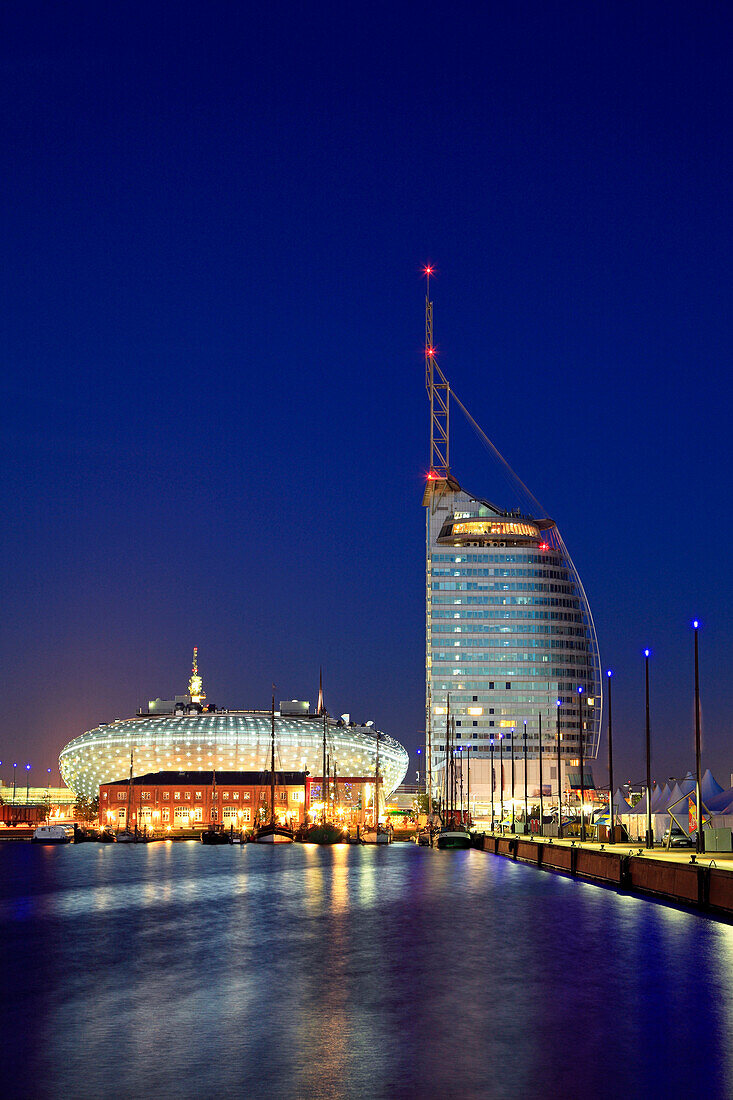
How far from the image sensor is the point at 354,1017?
83.0ft

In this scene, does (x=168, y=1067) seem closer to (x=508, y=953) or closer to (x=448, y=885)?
(x=508, y=953)

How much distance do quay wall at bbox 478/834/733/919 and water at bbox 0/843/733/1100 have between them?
0.89m

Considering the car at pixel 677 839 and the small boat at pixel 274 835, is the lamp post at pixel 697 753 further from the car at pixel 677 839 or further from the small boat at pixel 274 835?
the small boat at pixel 274 835


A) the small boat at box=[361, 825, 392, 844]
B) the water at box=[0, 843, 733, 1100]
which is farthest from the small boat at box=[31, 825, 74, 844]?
the water at box=[0, 843, 733, 1100]

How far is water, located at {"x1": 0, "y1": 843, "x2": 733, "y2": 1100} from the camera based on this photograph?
19.2 metres

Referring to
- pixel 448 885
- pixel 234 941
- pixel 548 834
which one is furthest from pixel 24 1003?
pixel 548 834

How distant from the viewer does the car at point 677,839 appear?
71000 mm

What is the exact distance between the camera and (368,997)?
28.4 meters

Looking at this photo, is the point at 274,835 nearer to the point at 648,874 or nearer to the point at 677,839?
the point at 677,839

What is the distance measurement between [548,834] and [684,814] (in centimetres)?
3348

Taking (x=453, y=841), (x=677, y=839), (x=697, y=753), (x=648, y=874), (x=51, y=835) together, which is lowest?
(x=51, y=835)

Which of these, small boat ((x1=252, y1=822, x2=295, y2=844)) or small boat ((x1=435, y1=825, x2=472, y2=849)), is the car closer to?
small boat ((x1=435, y1=825, x2=472, y2=849))

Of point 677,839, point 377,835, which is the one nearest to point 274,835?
point 377,835

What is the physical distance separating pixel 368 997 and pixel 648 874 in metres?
25.5
